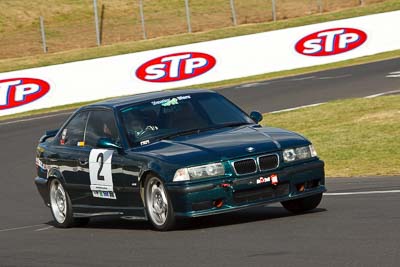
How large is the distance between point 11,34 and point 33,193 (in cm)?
3054

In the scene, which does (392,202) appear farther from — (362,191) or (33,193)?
(33,193)

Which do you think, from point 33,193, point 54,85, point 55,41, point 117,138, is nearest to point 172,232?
point 117,138

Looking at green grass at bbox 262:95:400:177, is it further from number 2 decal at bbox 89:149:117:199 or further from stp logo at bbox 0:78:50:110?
stp logo at bbox 0:78:50:110

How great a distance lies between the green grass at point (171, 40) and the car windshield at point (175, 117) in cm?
2829

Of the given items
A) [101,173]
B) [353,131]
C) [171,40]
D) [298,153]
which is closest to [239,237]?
[298,153]

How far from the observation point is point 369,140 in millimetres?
17312

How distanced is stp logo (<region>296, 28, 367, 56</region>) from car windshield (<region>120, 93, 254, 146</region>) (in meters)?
25.4

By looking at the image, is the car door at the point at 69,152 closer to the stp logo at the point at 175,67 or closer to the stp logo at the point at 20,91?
the stp logo at the point at 20,91

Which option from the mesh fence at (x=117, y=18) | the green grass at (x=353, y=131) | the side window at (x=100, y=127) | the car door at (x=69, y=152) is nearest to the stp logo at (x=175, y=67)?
the mesh fence at (x=117, y=18)

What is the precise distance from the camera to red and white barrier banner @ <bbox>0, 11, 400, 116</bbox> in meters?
32.7

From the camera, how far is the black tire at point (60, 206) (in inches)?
473

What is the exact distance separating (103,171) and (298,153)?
6.88 ft

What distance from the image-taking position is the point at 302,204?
10.8 meters

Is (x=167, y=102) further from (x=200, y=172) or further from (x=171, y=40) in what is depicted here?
(x=171, y=40)
